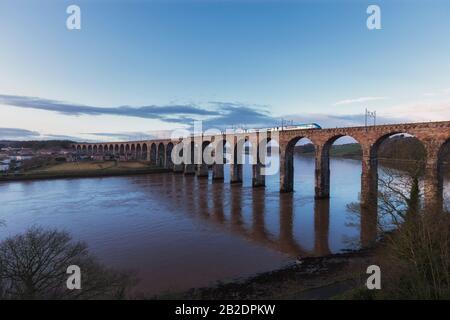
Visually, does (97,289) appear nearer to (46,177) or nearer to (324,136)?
(324,136)

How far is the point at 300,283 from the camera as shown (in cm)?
1209

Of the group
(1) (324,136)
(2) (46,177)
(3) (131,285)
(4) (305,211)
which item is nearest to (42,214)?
(3) (131,285)

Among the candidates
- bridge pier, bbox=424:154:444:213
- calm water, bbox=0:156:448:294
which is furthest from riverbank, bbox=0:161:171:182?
bridge pier, bbox=424:154:444:213

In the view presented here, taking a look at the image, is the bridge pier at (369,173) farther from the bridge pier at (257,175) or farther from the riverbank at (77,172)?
the riverbank at (77,172)

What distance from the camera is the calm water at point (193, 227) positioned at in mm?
14305

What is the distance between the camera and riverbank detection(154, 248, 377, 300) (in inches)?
428

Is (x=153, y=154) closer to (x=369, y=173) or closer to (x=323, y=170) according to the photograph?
(x=323, y=170)

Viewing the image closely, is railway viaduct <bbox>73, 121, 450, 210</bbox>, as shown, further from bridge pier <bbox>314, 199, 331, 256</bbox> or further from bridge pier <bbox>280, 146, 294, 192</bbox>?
bridge pier <bbox>314, 199, 331, 256</bbox>

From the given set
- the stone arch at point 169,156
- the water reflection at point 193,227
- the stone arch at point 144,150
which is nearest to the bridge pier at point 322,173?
the water reflection at point 193,227

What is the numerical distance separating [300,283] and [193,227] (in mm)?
10728

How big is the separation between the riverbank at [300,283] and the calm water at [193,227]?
33.0 inches

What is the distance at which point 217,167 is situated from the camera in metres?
48.1

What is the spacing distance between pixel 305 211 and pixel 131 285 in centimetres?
1778

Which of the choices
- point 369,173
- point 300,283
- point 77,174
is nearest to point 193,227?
point 300,283
